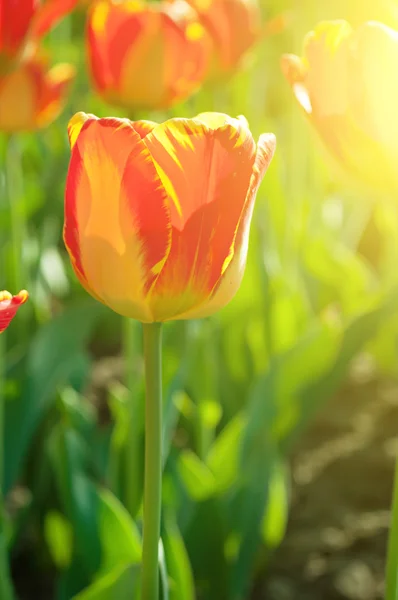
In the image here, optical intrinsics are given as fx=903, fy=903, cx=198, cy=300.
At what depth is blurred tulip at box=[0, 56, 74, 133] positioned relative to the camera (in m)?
0.95

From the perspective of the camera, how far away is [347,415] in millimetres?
1678

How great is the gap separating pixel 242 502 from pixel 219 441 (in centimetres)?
9

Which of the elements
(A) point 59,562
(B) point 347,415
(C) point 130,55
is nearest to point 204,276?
(C) point 130,55

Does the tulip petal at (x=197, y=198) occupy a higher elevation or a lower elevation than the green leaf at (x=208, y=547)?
higher

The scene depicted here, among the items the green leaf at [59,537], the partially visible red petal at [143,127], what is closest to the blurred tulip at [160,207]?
the partially visible red petal at [143,127]

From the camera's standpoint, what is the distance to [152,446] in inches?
20.1

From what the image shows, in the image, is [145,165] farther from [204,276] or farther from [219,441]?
[219,441]

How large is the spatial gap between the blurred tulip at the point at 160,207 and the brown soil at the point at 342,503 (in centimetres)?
80

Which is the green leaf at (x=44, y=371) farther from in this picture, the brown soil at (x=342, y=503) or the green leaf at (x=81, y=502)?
the brown soil at (x=342, y=503)

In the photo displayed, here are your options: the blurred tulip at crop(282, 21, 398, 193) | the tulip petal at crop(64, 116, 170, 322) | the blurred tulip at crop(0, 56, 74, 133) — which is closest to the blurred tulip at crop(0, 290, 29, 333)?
the tulip petal at crop(64, 116, 170, 322)

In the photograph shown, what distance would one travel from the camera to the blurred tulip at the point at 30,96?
3.12 ft

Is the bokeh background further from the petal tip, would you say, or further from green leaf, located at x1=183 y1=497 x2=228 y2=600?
the petal tip

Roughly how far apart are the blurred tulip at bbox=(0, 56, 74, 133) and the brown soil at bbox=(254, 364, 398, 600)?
0.68 meters

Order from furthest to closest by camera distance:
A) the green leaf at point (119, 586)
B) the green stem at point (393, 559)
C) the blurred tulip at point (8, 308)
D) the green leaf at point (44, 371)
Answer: the green leaf at point (44, 371) → the green leaf at point (119, 586) → the green stem at point (393, 559) → the blurred tulip at point (8, 308)
